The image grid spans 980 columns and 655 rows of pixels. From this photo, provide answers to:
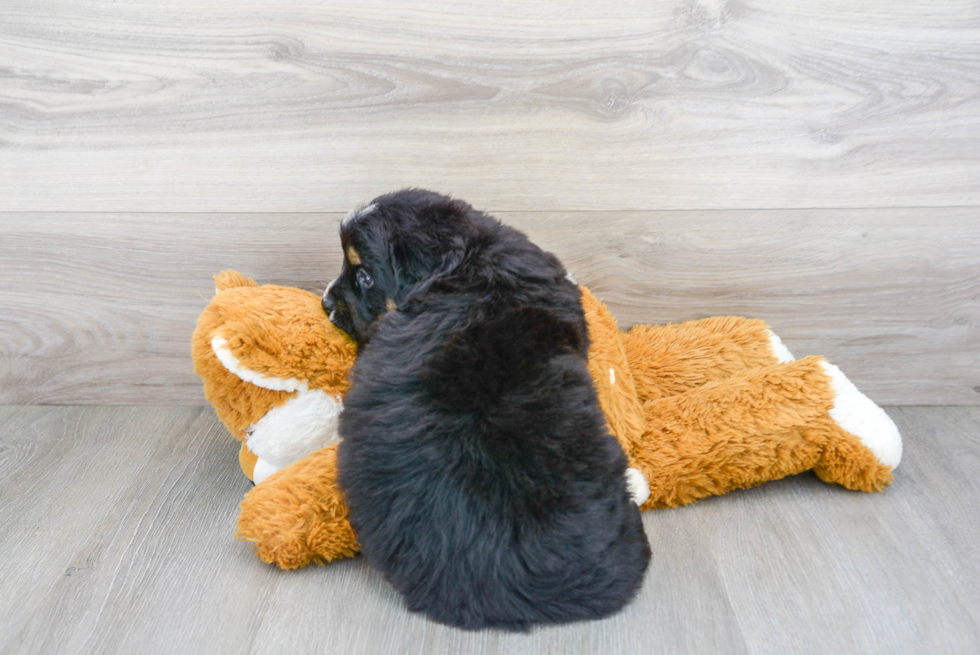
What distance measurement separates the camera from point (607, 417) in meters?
1.18

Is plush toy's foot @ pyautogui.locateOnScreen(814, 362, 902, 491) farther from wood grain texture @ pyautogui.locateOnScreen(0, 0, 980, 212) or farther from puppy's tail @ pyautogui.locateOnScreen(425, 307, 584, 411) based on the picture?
puppy's tail @ pyautogui.locateOnScreen(425, 307, 584, 411)

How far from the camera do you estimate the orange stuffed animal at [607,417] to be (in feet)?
3.56

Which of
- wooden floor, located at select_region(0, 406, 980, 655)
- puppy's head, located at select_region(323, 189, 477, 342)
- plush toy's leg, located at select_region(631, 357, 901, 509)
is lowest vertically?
wooden floor, located at select_region(0, 406, 980, 655)

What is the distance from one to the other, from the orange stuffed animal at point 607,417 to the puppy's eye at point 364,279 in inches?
4.8

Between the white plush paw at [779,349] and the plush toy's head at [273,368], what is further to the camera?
the white plush paw at [779,349]

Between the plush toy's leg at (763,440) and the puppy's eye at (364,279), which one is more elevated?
the puppy's eye at (364,279)

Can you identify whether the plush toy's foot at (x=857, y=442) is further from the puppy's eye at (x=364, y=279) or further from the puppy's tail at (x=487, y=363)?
the puppy's eye at (x=364, y=279)

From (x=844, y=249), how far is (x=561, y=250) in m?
0.60

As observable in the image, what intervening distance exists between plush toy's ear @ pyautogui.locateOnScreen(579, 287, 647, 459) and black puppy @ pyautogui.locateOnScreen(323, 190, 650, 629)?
0.18 metres

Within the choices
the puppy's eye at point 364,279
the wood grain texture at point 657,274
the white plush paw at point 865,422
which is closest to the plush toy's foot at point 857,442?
the white plush paw at point 865,422

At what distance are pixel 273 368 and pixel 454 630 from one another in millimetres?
502

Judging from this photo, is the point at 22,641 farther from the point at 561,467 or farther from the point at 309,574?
the point at 561,467

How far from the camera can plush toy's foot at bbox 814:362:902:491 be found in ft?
3.93

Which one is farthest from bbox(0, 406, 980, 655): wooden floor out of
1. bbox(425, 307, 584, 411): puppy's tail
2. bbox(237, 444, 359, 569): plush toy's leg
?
bbox(425, 307, 584, 411): puppy's tail
